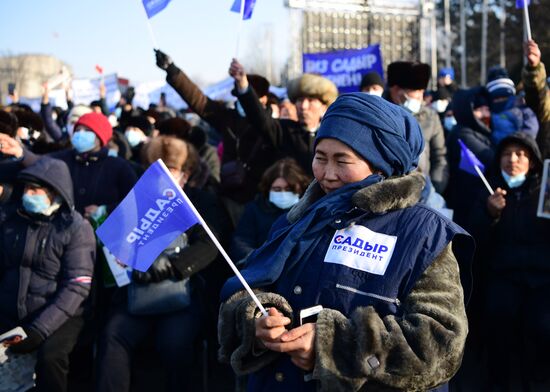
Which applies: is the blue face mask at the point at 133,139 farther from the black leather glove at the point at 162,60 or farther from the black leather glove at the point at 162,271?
the black leather glove at the point at 162,271

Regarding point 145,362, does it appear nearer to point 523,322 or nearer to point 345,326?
point 523,322

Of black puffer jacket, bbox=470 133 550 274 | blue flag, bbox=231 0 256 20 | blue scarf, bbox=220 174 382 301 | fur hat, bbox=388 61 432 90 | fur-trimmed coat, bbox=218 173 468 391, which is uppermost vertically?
blue flag, bbox=231 0 256 20

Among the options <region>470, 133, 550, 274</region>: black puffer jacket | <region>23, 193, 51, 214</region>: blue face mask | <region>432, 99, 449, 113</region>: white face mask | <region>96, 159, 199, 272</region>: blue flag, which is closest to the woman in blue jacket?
<region>96, 159, 199, 272</region>: blue flag

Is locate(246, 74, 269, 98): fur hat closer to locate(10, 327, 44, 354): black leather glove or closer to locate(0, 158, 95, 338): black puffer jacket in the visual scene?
locate(0, 158, 95, 338): black puffer jacket

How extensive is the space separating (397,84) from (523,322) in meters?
2.27

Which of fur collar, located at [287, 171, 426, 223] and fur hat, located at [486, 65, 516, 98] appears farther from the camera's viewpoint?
fur hat, located at [486, 65, 516, 98]

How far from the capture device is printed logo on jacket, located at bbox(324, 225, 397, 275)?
1996 millimetres

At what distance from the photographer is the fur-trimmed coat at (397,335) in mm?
1882

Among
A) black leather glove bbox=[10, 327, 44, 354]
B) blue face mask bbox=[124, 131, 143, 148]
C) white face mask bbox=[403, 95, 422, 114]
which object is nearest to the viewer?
black leather glove bbox=[10, 327, 44, 354]

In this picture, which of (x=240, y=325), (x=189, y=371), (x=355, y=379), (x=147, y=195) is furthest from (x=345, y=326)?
(x=189, y=371)

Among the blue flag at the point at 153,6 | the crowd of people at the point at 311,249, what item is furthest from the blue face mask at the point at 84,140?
the blue flag at the point at 153,6

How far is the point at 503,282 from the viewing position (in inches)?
187

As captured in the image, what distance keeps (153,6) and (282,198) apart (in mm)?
1903

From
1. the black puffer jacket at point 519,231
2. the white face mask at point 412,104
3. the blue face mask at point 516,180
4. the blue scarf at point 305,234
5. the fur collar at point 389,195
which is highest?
the fur collar at point 389,195
